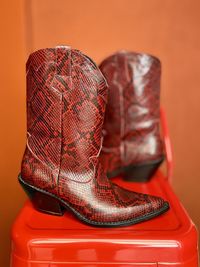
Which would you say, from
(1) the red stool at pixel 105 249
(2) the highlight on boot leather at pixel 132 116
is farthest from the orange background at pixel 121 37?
(1) the red stool at pixel 105 249

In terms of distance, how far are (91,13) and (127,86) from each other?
41 cm

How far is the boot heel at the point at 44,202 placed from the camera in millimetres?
667

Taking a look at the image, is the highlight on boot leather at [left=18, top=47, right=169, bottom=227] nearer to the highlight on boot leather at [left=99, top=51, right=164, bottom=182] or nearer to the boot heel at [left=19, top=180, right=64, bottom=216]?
the boot heel at [left=19, top=180, right=64, bottom=216]

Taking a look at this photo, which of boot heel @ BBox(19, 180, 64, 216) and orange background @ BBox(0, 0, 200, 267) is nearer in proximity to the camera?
boot heel @ BBox(19, 180, 64, 216)

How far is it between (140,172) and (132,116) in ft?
0.58

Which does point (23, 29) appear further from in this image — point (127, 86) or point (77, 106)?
point (77, 106)

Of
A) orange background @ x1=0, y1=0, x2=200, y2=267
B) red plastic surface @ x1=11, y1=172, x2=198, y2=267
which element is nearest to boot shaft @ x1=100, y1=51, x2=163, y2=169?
orange background @ x1=0, y1=0, x2=200, y2=267

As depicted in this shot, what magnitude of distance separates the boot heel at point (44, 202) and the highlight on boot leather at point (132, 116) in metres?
0.30

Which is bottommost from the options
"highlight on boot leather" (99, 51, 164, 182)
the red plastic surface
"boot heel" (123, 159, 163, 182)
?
"boot heel" (123, 159, 163, 182)

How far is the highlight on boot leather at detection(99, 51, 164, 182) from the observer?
917 millimetres

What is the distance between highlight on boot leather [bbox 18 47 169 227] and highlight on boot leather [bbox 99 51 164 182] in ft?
0.92

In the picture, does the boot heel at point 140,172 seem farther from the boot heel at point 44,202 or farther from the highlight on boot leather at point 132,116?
the boot heel at point 44,202

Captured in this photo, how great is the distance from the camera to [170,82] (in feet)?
3.99

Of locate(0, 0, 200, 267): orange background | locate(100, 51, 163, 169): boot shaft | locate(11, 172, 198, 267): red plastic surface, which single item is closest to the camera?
locate(11, 172, 198, 267): red plastic surface
